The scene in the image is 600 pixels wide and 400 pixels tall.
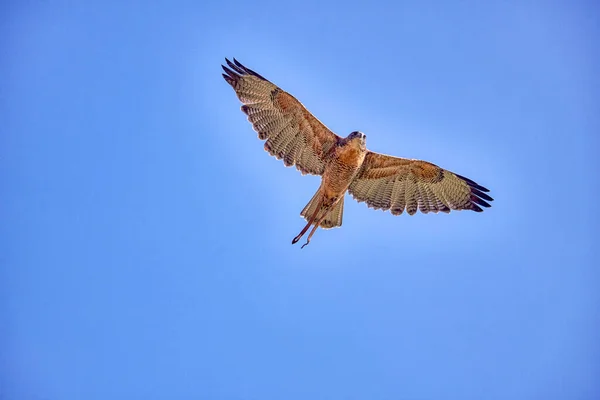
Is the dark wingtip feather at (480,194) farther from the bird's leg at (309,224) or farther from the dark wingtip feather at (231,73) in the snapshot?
the dark wingtip feather at (231,73)

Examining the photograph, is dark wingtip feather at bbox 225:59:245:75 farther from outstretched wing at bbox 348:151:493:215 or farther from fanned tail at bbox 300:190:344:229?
outstretched wing at bbox 348:151:493:215

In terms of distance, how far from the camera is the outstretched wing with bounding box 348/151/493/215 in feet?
38.3

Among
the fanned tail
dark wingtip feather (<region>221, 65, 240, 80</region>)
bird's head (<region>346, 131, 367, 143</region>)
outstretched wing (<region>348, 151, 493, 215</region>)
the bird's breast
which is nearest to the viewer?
bird's head (<region>346, 131, 367, 143</region>)

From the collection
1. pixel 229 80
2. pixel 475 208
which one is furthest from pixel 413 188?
Result: pixel 229 80

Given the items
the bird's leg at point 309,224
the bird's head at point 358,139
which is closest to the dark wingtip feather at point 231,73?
the bird's head at point 358,139

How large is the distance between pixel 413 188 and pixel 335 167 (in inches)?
72.0

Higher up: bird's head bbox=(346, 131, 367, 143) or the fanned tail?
bird's head bbox=(346, 131, 367, 143)

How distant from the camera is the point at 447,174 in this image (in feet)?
39.2

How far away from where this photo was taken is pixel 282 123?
11.3 metres

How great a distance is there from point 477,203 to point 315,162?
3.27 m

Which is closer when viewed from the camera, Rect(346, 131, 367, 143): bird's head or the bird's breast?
Rect(346, 131, 367, 143): bird's head

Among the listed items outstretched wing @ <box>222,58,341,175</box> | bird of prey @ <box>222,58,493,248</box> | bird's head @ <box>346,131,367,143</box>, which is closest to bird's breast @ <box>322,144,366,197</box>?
bird of prey @ <box>222,58,493,248</box>

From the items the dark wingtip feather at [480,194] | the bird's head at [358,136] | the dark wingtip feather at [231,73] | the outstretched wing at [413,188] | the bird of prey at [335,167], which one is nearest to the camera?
the bird's head at [358,136]

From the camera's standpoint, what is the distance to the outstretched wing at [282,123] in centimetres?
1109
